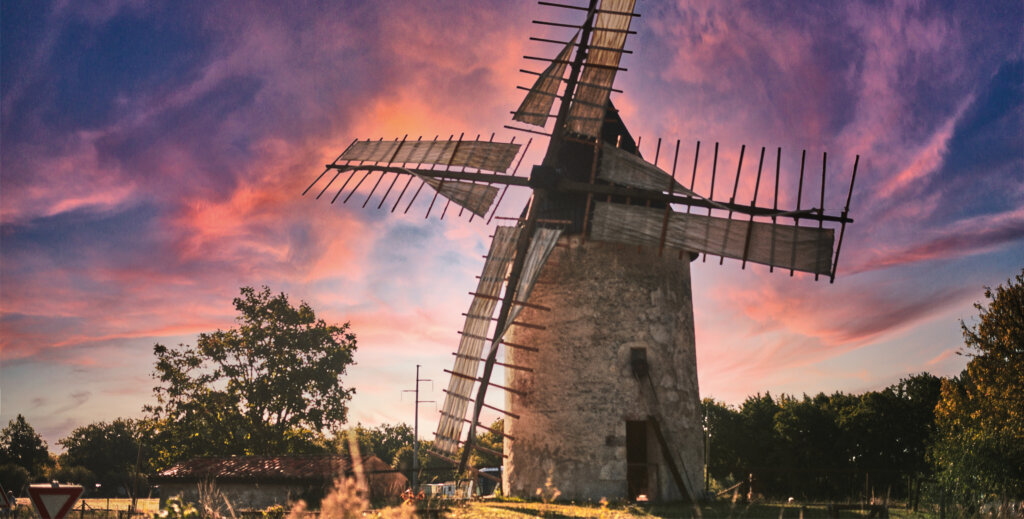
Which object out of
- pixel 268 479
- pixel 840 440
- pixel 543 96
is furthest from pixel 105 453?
pixel 543 96

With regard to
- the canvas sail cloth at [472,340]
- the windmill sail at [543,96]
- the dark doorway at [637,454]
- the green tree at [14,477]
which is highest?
the windmill sail at [543,96]

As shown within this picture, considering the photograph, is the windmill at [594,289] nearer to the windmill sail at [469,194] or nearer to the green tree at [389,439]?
the windmill sail at [469,194]

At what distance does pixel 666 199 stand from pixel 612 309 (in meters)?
2.66

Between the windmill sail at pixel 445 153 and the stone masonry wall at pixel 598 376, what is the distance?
256 cm

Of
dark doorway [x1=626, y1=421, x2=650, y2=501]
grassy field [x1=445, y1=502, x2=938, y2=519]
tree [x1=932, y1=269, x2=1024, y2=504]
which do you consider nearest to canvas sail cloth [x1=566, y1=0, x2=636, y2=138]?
dark doorway [x1=626, y1=421, x2=650, y2=501]

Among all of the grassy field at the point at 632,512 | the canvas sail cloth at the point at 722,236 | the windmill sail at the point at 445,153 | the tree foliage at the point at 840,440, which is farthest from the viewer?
the tree foliage at the point at 840,440

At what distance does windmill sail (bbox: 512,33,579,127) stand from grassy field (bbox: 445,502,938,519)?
26.6 ft

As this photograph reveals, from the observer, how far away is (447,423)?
1552 cm

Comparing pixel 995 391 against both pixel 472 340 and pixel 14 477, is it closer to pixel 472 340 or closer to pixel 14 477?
pixel 472 340

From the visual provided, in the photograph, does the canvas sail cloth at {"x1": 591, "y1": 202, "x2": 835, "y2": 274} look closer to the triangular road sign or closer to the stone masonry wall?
the stone masonry wall

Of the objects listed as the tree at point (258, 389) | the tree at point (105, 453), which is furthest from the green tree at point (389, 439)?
the tree at point (258, 389)

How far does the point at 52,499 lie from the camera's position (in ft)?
19.6

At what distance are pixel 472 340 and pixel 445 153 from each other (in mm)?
4388

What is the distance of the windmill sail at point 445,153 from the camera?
1617 cm
